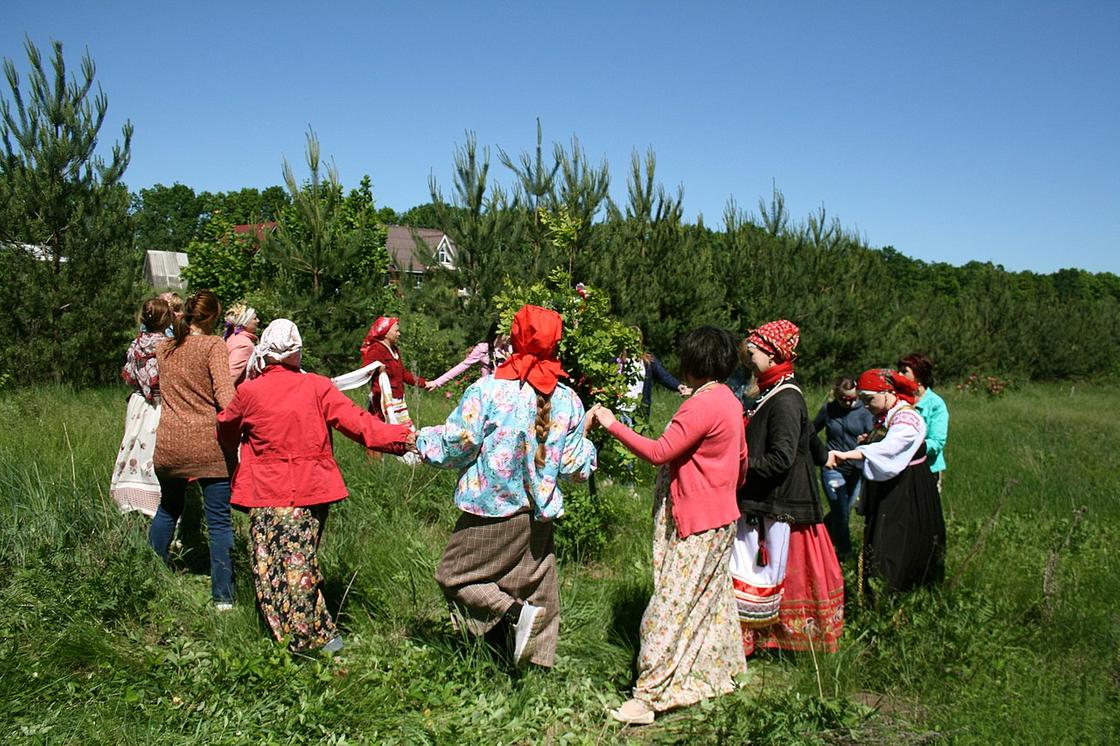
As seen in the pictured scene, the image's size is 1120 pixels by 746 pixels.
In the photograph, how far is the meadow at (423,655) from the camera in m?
3.22

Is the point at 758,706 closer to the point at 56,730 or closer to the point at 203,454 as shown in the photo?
the point at 56,730

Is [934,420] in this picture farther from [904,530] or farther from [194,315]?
[194,315]

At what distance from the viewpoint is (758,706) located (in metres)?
3.30

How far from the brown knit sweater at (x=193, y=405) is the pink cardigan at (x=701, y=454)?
2.26 metres

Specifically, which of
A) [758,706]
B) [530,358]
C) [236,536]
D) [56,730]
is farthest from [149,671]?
[758,706]

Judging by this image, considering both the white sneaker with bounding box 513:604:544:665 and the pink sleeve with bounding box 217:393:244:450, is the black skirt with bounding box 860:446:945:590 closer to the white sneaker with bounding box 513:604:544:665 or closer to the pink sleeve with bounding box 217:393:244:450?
the white sneaker with bounding box 513:604:544:665

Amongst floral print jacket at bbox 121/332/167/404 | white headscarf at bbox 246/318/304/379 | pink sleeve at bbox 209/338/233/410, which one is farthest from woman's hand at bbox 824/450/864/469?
floral print jacket at bbox 121/332/167/404

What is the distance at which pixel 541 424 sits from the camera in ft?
11.4

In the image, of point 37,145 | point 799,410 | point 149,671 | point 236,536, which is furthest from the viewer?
point 37,145

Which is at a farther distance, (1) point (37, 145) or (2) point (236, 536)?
(1) point (37, 145)

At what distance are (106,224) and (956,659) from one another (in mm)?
10379

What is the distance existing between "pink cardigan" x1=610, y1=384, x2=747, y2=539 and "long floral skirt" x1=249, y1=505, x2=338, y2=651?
1.53 m

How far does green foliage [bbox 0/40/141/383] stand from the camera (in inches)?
376

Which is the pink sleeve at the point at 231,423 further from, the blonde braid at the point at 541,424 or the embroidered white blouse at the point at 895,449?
the embroidered white blouse at the point at 895,449
